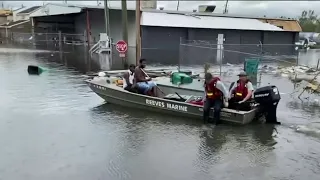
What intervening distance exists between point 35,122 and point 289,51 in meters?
28.0

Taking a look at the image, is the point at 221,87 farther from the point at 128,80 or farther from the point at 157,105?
the point at 128,80

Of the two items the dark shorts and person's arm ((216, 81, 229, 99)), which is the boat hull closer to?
the dark shorts

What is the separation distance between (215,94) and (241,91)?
74 centimetres

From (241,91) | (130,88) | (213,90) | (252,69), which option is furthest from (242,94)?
(252,69)

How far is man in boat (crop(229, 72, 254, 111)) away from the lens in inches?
365

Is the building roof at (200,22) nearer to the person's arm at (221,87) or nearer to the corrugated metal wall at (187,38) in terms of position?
the corrugated metal wall at (187,38)

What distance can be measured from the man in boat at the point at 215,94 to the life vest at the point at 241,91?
439 mm

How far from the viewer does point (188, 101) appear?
1016cm

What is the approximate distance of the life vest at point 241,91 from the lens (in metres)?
Result: 9.32

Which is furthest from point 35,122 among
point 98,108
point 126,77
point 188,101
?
point 188,101

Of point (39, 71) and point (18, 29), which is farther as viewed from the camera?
point (18, 29)

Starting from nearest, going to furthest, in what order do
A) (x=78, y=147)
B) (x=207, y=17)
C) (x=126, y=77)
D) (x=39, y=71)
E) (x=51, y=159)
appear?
(x=51, y=159) < (x=78, y=147) < (x=126, y=77) < (x=39, y=71) < (x=207, y=17)

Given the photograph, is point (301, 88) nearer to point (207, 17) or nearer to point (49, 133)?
point (49, 133)

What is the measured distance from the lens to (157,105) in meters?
10.3
